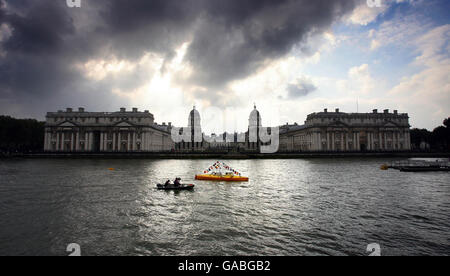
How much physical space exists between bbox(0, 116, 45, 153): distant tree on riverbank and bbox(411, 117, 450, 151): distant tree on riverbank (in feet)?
589

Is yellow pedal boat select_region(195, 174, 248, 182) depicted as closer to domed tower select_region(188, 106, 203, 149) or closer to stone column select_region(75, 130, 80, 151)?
domed tower select_region(188, 106, 203, 149)

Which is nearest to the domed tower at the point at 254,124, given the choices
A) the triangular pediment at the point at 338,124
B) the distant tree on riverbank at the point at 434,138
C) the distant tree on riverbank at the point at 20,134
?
the triangular pediment at the point at 338,124

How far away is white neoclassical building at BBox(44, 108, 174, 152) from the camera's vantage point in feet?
316

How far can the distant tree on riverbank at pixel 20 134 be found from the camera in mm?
80188

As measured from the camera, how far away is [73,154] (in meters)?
80.9

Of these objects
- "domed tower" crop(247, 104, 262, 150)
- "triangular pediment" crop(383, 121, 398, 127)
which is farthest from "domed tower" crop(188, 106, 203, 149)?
"triangular pediment" crop(383, 121, 398, 127)

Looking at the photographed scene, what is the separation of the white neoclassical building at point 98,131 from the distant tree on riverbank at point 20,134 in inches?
250

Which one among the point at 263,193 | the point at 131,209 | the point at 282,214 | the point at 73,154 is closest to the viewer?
the point at 282,214

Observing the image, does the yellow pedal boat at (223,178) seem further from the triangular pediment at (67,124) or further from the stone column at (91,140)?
the triangular pediment at (67,124)

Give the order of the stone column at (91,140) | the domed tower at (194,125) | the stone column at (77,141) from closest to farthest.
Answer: the stone column at (77,141), the stone column at (91,140), the domed tower at (194,125)

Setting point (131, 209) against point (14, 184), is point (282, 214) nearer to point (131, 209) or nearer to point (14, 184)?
point (131, 209)
